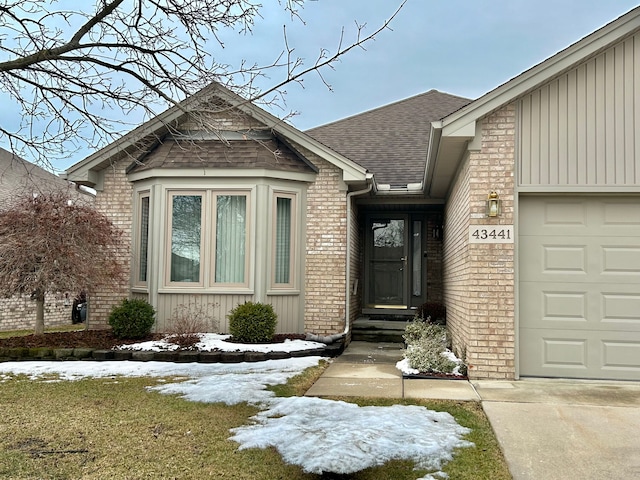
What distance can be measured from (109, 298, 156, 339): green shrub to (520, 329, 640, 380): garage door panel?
5.65 metres

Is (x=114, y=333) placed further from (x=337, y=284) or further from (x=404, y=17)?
(x=404, y=17)

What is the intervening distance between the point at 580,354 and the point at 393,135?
810 cm

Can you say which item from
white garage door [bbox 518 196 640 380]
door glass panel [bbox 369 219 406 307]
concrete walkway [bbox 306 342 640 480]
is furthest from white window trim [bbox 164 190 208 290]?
white garage door [bbox 518 196 640 380]

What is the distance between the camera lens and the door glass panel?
37.7 ft

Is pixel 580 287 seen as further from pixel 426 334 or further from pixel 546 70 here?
pixel 546 70

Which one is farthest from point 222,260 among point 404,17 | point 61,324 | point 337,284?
point 61,324

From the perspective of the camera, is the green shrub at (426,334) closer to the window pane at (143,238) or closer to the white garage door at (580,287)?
the white garage door at (580,287)

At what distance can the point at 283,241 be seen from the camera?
902 centimetres

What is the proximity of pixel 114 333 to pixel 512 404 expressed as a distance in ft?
20.3

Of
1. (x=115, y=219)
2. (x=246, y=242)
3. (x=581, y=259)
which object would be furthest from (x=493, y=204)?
(x=115, y=219)

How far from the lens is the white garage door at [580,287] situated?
6031mm

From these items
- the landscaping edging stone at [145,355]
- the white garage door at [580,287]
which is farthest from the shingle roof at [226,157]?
the white garage door at [580,287]

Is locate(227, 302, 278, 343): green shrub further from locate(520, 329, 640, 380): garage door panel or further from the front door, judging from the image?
the front door

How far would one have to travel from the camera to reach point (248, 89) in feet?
15.6
